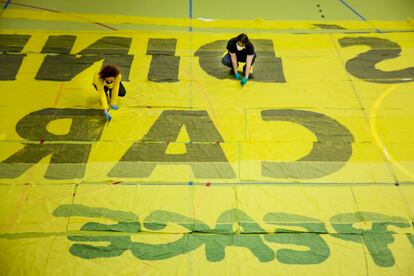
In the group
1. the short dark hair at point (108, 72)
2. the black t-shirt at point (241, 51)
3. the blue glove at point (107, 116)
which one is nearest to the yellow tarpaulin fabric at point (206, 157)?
the blue glove at point (107, 116)

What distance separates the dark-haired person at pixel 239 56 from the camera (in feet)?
12.2

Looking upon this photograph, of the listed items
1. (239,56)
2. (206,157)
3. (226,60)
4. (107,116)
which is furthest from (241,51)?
(107,116)

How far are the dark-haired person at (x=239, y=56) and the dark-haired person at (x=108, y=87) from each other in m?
1.16

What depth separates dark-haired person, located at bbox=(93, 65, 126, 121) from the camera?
333cm

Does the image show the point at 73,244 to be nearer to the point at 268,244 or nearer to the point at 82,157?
the point at 82,157

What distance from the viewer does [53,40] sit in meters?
4.29

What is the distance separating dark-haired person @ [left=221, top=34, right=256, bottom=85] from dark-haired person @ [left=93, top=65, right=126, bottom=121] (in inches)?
45.8

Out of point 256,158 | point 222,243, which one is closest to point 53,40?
point 256,158

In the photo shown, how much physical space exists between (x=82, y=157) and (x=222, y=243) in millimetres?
1426

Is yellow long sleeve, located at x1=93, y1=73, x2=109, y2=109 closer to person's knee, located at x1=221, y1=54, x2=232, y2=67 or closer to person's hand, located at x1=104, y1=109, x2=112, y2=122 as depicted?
person's hand, located at x1=104, y1=109, x2=112, y2=122

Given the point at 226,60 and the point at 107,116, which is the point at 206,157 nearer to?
the point at 107,116

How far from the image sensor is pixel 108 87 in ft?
11.5

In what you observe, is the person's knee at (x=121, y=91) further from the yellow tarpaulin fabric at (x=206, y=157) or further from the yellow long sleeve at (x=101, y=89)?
the yellow long sleeve at (x=101, y=89)

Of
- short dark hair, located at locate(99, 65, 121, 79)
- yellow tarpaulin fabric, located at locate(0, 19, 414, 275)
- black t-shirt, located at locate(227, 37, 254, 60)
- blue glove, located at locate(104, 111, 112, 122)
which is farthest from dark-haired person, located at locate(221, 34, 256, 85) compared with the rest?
blue glove, located at locate(104, 111, 112, 122)
